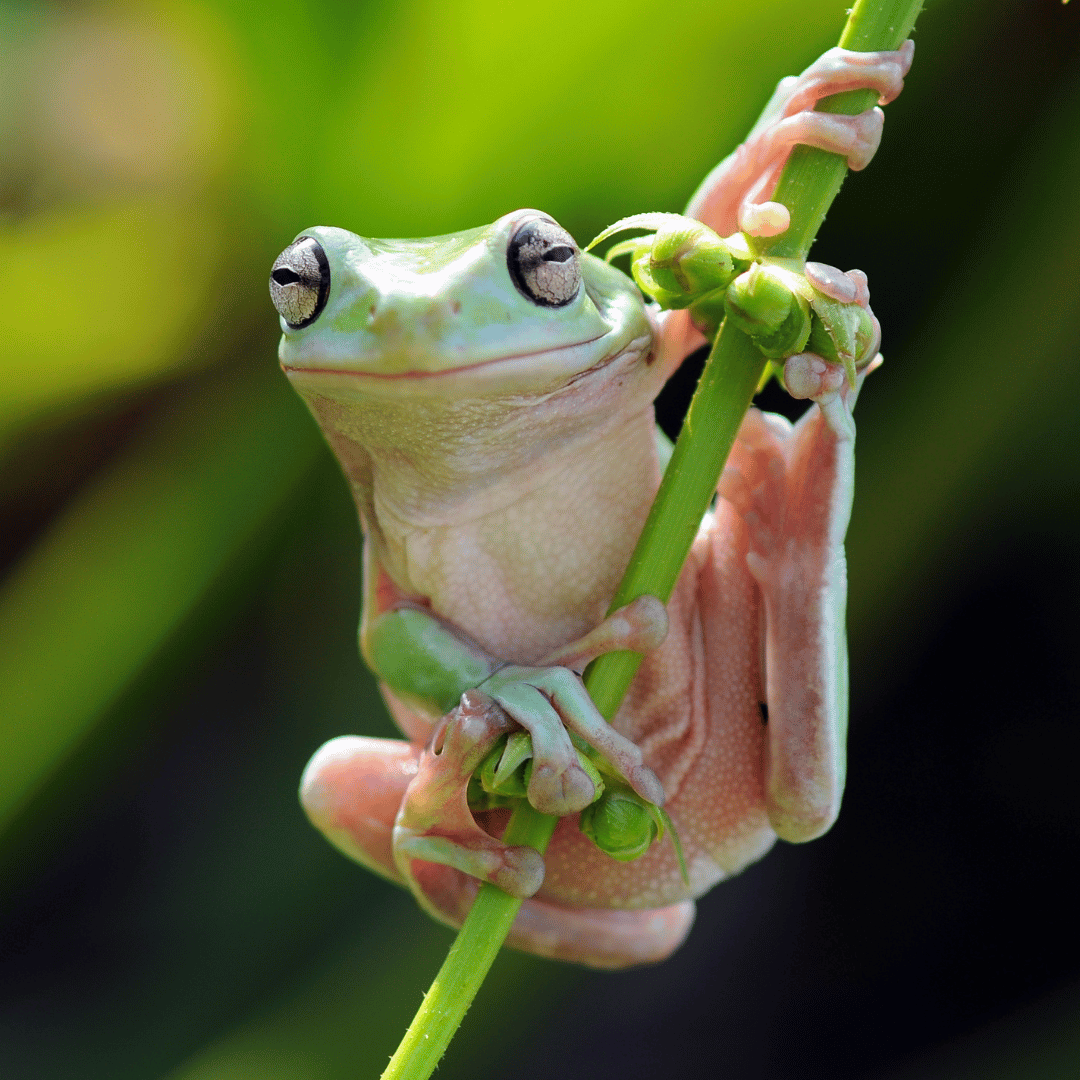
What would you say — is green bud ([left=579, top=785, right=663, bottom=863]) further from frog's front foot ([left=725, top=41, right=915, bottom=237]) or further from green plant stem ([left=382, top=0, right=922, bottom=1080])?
frog's front foot ([left=725, top=41, right=915, bottom=237])

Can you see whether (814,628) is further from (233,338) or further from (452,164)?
(233,338)

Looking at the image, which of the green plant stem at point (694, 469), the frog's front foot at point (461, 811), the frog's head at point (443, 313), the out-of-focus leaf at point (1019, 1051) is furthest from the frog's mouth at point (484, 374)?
the out-of-focus leaf at point (1019, 1051)

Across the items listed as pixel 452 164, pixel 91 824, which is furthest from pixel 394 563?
pixel 91 824

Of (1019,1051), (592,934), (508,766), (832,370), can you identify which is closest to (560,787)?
(508,766)

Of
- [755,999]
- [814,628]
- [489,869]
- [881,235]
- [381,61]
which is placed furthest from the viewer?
[755,999]

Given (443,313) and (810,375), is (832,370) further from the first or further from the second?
(443,313)

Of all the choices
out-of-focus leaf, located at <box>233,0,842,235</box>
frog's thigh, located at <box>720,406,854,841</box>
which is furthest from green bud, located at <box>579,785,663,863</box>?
out-of-focus leaf, located at <box>233,0,842,235</box>
